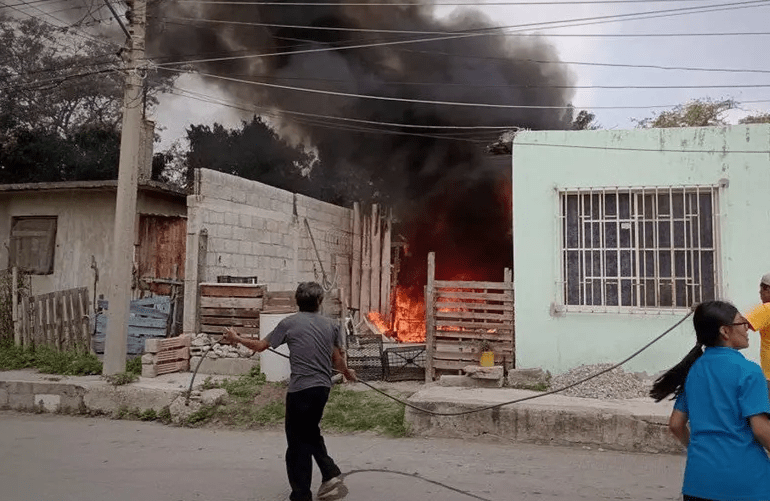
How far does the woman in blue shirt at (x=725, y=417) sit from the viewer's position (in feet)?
7.92

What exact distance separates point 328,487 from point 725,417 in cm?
277

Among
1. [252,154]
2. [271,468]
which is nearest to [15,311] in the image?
[271,468]

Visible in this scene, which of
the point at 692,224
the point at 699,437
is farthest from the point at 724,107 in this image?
the point at 699,437

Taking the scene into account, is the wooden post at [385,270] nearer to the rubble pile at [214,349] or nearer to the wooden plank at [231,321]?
the wooden plank at [231,321]

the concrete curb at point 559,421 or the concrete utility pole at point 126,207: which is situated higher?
the concrete utility pole at point 126,207

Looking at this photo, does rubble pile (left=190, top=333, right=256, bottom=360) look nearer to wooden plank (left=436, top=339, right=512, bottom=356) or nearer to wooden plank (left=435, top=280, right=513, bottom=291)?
wooden plank (left=436, top=339, right=512, bottom=356)

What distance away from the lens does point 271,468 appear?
532 centimetres

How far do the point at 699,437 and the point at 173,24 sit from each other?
61.1ft

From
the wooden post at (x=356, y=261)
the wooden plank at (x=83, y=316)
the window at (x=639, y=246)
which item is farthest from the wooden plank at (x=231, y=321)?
the wooden post at (x=356, y=261)

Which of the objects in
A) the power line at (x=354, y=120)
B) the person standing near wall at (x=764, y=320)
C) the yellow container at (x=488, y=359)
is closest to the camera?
the person standing near wall at (x=764, y=320)

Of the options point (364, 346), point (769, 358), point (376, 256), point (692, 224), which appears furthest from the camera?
point (376, 256)

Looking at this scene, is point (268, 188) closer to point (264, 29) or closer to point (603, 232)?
point (603, 232)

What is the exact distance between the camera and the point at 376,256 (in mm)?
15406

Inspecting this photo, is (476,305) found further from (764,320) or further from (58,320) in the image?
(58,320)
